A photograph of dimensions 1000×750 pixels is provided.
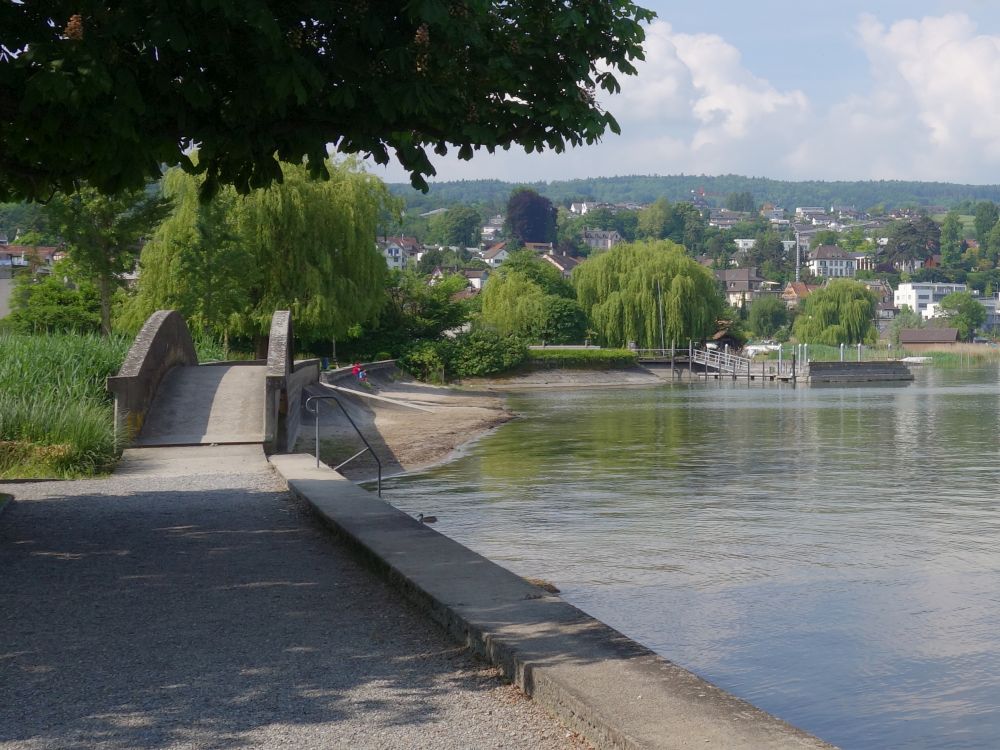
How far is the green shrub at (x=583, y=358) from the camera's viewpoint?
80875 millimetres

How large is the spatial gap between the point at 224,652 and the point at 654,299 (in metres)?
82.3

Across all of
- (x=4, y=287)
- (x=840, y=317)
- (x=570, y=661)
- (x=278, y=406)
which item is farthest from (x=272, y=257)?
(x=840, y=317)

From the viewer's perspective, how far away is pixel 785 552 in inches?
632

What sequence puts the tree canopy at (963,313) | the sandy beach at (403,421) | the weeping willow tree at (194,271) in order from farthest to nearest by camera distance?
1. the tree canopy at (963,313)
2. the weeping willow tree at (194,271)
3. the sandy beach at (403,421)

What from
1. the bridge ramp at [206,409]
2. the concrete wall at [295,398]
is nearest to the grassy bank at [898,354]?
the concrete wall at [295,398]

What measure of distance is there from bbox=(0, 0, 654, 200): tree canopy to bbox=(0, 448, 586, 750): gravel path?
10.3ft

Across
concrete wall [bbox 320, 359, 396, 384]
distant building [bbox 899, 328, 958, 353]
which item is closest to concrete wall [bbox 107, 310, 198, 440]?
concrete wall [bbox 320, 359, 396, 384]

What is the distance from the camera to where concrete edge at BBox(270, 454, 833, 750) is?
17.8ft

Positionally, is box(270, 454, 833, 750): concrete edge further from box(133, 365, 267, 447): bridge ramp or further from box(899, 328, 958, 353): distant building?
box(899, 328, 958, 353): distant building

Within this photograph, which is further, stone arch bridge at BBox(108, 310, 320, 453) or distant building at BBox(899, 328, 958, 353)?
distant building at BBox(899, 328, 958, 353)

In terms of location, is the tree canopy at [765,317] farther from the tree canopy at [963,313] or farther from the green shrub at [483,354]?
the green shrub at [483,354]

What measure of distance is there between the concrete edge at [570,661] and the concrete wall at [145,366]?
37.2ft

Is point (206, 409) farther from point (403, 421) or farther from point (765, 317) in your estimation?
point (765, 317)

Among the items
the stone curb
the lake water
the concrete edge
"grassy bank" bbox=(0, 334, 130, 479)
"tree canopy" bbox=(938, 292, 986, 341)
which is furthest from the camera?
"tree canopy" bbox=(938, 292, 986, 341)
